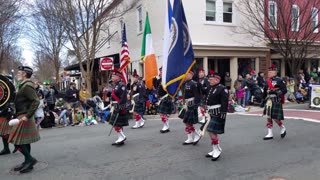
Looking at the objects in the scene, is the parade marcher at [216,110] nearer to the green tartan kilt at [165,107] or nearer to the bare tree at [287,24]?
the green tartan kilt at [165,107]

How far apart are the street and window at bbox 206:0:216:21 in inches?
420

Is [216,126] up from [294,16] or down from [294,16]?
down

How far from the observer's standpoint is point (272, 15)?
18.5 meters

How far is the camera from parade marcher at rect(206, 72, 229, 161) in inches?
253

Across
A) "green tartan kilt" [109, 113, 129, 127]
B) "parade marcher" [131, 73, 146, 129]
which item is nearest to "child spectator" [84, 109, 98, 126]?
"parade marcher" [131, 73, 146, 129]

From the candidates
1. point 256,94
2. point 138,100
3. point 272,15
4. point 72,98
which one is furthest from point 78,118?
point 272,15

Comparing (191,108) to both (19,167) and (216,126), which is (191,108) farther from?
(19,167)

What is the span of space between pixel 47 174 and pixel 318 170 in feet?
15.3

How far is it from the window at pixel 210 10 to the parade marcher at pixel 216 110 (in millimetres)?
12934

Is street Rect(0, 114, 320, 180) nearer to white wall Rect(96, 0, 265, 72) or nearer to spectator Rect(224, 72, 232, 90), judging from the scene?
spectator Rect(224, 72, 232, 90)

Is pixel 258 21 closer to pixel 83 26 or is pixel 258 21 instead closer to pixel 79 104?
pixel 83 26

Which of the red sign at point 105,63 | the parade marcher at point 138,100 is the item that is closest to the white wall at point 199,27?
the red sign at point 105,63

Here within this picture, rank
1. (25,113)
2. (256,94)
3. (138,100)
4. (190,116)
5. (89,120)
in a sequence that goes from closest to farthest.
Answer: (25,113), (190,116), (138,100), (89,120), (256,94)

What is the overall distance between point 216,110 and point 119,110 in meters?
2.44
